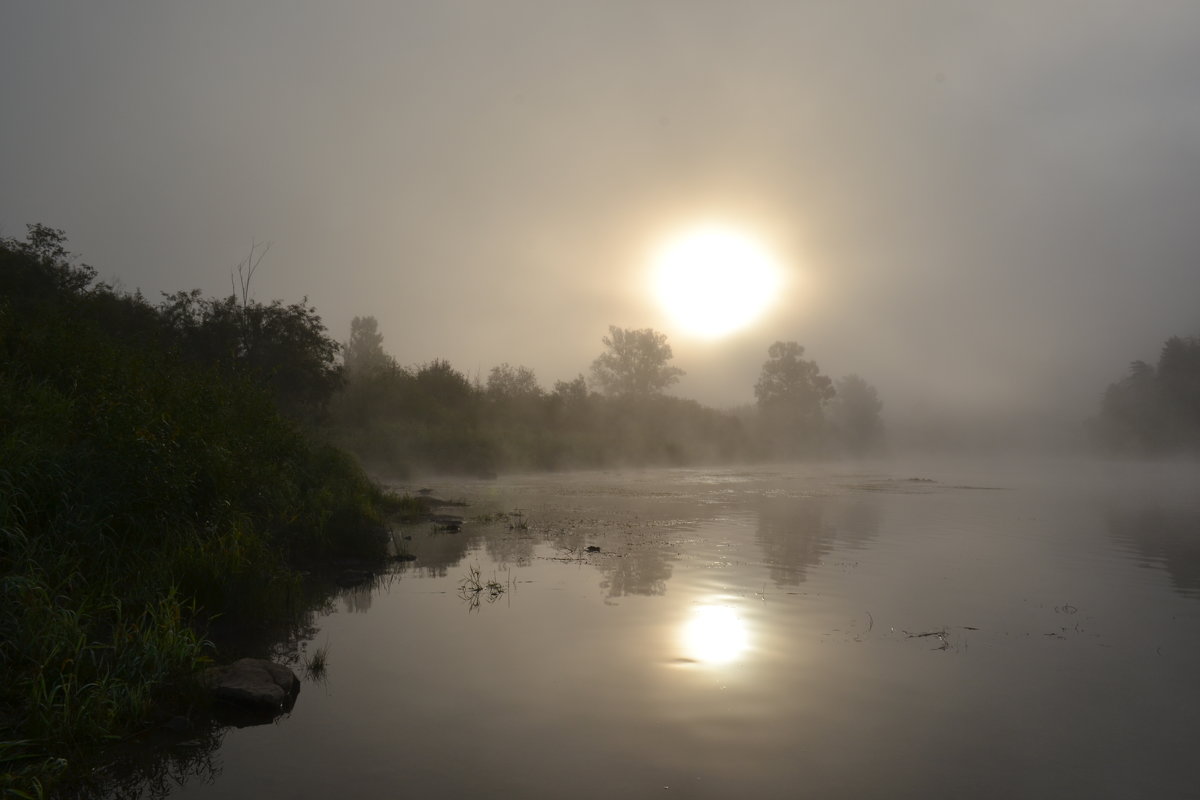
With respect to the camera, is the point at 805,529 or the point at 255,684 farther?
the point at 805,529

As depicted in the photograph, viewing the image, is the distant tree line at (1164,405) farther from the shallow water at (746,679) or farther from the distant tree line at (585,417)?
the shallow water at (746,679)

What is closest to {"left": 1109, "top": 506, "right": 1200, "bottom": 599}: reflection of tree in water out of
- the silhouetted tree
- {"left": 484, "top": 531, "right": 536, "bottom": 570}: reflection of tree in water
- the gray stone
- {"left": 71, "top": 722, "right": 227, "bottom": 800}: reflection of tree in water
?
{"left": 484, "top": 531, "right": 536, "bottom": 570}: reflection of tree in water

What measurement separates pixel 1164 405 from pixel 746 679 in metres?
102

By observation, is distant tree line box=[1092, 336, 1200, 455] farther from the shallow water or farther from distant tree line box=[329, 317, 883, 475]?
the shallow water

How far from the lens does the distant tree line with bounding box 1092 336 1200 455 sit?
3342 inches

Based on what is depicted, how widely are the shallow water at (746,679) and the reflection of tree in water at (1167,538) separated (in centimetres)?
20

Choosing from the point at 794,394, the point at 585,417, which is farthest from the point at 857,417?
the point at 585,417

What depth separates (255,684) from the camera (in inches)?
285

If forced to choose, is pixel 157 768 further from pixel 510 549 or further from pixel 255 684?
pixel 510 549

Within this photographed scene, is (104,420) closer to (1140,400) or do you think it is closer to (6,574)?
(6,574)

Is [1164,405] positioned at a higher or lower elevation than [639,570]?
higher

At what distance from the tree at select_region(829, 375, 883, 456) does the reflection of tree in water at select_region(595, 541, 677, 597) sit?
346 feet

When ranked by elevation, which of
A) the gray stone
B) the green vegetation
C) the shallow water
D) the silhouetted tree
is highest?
the silhouetted tree

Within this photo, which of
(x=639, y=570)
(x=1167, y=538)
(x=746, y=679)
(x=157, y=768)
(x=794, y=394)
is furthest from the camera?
(x=794, y=394)
